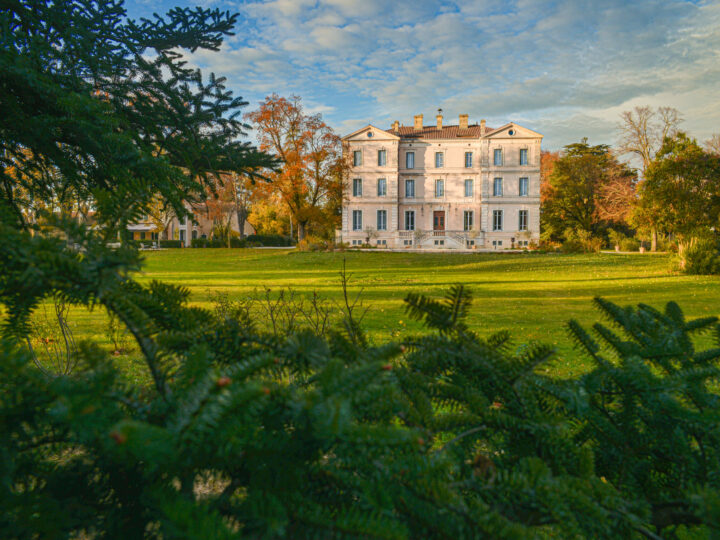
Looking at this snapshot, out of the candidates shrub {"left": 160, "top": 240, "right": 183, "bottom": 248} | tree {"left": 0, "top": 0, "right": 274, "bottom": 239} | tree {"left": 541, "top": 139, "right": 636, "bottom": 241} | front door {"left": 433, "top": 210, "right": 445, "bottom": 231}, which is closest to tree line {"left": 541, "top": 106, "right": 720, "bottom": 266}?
tree {"left": 541, "top": 139, "right": 636, "bottom": 241}

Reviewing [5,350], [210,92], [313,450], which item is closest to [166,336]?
[5,350]

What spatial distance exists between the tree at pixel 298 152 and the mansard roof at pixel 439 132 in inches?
318

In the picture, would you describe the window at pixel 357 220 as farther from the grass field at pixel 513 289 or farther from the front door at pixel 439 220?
the grass field at pixel 513 289

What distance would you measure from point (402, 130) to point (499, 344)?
152 feet

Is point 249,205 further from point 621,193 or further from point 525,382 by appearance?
point 525,382

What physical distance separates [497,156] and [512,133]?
2413mm

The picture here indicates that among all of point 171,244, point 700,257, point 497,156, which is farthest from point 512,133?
point 171,244

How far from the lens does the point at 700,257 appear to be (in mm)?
17844

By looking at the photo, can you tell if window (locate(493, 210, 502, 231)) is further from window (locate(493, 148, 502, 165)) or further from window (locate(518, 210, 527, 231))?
window (locate(493, 148, 502, 165))

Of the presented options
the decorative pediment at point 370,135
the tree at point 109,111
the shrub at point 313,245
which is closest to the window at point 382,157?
the decorative pediment at point 370,135

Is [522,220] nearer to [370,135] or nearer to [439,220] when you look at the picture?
[439,220]

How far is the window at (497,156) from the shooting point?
41.9 m

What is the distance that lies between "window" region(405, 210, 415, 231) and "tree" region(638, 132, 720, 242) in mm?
24894

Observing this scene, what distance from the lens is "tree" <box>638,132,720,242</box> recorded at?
19281 millimetres
